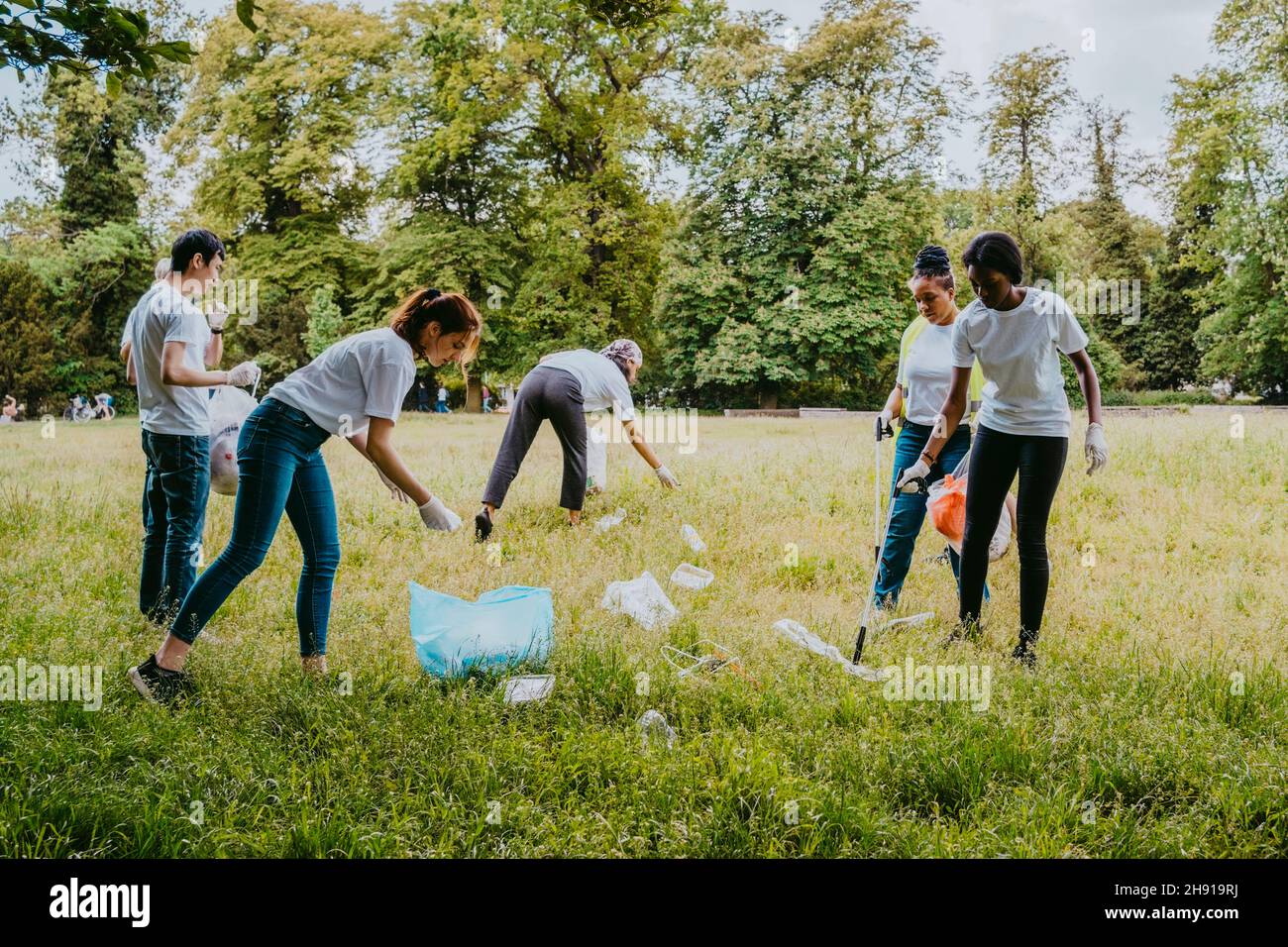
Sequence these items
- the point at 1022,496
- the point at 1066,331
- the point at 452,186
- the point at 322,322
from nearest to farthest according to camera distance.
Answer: the point at 1066,331
the point at 1022,496
the point at 452,186
the point at 322,322

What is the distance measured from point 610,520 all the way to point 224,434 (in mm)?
2706

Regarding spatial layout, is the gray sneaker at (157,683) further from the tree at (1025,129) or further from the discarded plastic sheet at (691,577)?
the tree at (1025,129)

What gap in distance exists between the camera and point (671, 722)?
10.5ft

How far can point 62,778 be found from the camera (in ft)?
8.23

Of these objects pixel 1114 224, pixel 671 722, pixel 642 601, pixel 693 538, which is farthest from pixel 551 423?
pixel 1114 224

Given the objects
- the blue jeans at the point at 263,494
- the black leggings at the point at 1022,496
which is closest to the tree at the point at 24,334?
the blue jeans at the point at 263,494

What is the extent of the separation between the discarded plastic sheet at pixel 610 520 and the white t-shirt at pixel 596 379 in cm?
74

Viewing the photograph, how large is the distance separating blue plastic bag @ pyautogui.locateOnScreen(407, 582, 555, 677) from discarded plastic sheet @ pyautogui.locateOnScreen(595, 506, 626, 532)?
222 cm

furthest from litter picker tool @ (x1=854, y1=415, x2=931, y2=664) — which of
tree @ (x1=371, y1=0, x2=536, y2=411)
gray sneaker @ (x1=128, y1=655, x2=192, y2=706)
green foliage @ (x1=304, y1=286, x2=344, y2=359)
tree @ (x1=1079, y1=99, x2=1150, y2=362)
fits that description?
green foliage @ (x1=304, y1=286, x2=344, y2=359)

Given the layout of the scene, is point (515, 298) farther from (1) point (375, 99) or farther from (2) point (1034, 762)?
(2) point (1034, 762)

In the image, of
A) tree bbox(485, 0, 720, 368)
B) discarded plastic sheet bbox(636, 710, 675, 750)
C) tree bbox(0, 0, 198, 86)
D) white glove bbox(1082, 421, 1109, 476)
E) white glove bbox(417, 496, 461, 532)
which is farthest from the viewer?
tree bbox(485, 0, 720, 368)

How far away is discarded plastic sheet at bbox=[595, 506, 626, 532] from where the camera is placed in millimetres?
5910

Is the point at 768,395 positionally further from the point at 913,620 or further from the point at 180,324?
the point at 180,324

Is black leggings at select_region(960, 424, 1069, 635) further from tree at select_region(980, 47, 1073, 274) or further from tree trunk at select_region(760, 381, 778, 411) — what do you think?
tree trunk at select_region(760, 381, 778, 411)
